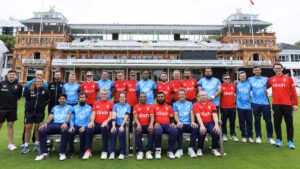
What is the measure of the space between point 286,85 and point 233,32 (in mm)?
35292

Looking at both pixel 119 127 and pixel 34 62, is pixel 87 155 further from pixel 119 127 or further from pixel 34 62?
pixel 34 62

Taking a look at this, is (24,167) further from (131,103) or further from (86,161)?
(131,103)

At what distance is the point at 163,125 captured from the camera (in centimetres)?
502

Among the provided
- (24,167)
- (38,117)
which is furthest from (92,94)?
(24,167)

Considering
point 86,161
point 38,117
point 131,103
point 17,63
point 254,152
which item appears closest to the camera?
point 86,161

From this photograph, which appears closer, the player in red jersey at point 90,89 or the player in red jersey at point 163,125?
the player in red jersey at point 163,125

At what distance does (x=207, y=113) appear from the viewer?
17.0 feet

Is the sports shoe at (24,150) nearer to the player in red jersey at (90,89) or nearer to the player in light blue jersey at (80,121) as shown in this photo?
the player in light blue jersey at (80,121)

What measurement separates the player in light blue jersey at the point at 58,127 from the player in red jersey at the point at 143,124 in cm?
165

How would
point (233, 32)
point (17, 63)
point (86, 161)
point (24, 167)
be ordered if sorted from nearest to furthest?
point (24, 167) → point (86, 161) → point (17, 63) → point (233, 32)

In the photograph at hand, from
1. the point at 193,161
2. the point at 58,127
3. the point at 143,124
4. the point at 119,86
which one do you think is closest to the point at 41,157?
the point at 58,127

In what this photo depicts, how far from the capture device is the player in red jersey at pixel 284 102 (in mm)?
5500

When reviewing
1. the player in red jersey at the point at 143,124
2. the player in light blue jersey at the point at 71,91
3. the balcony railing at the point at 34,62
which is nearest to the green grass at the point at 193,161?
the player in red jersey at the point at 143,124

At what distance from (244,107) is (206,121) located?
1.75 meters
